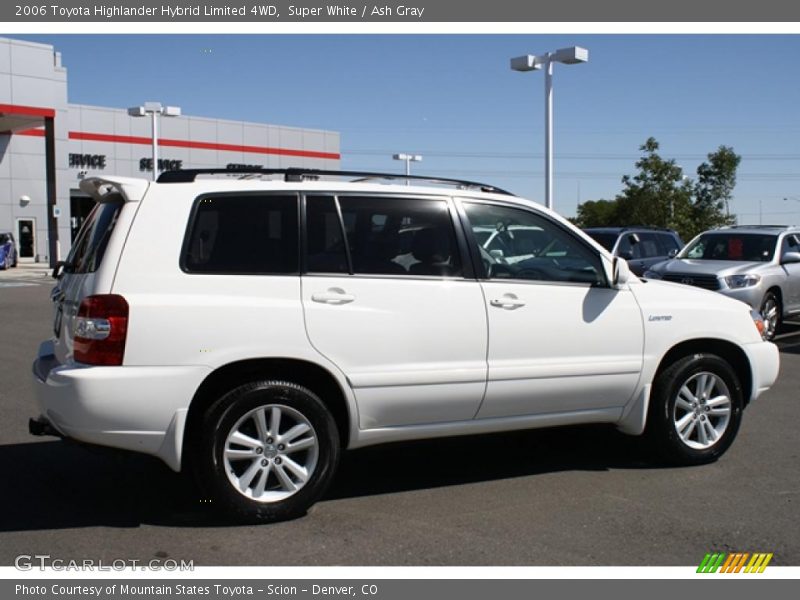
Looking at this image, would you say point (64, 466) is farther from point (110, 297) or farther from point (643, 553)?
point (643, 553)

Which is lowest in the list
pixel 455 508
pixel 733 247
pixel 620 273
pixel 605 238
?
pixel 455 508

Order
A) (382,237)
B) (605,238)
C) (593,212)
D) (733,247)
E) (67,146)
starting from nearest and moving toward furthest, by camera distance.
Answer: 1. (382,237)
2. (733,247)
3. (605,238)
4. (67,146)
5. (593,212)

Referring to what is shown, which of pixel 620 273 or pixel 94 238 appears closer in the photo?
pixel 94 238

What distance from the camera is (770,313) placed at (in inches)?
528

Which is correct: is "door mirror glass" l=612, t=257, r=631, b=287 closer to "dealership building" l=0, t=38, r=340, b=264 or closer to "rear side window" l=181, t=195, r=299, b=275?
"rear side window" l=181, t=195, r=299, b=275

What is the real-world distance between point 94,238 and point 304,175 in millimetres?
1261

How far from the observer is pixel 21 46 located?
36.1 metres

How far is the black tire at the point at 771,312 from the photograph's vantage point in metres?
13.3

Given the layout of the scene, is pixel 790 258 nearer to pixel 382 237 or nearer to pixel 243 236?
pixel 382 237

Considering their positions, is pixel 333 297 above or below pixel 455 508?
above

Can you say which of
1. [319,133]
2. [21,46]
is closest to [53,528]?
[21,46]

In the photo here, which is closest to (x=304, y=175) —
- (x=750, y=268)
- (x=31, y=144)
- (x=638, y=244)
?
(x=750, y=268)

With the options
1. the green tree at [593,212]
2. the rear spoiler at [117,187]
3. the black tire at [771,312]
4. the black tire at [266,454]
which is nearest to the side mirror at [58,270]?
the rear spoiler at [117,187]

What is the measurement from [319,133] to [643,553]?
5187cm
